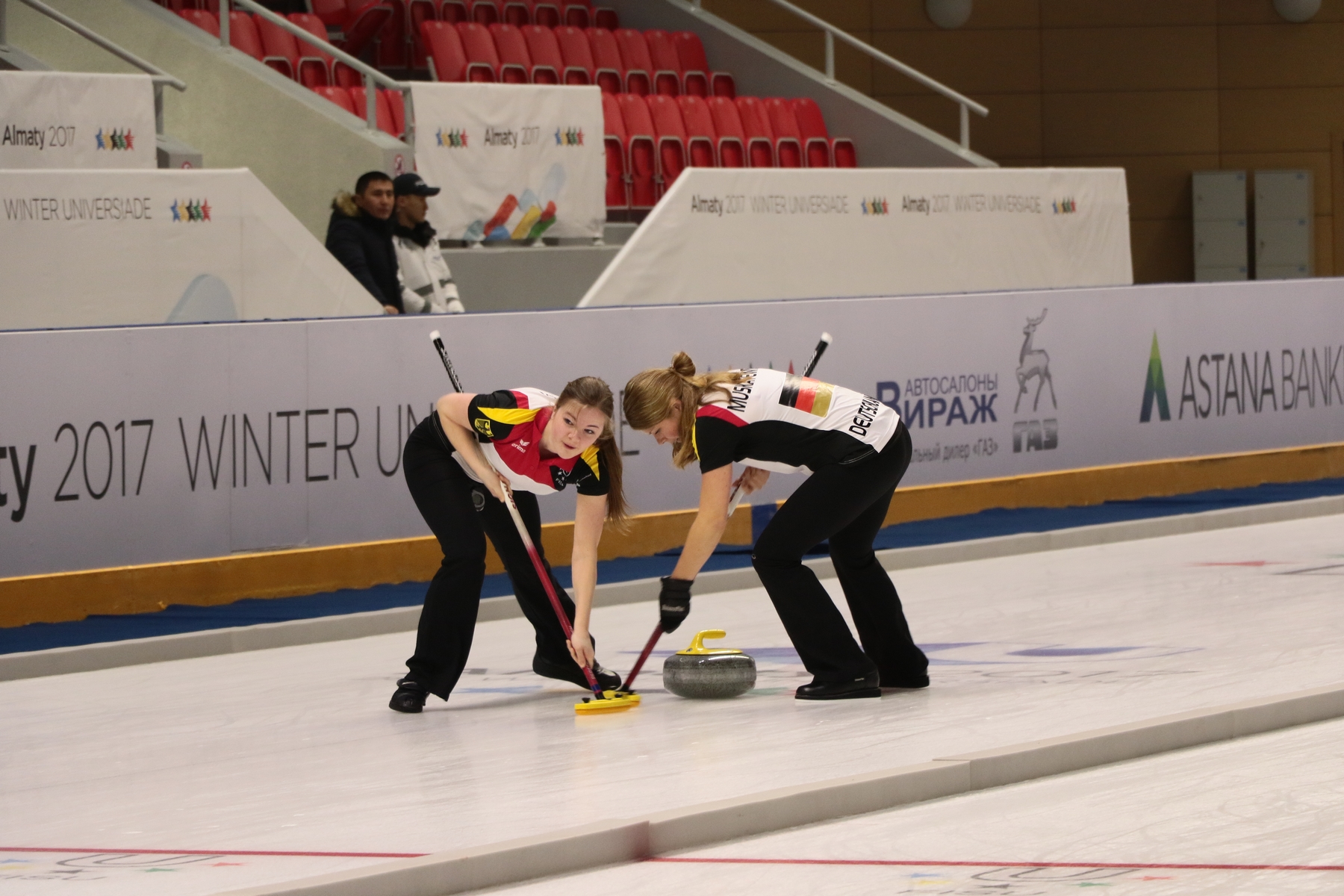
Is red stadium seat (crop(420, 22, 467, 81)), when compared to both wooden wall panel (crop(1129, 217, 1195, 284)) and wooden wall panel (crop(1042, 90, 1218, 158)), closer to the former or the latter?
wooden wall panel (crop(1042, 90, 1218, 158))

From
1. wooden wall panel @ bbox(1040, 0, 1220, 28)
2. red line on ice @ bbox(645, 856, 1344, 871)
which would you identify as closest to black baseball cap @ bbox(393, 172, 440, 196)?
red line on ice @ bbox(645, 856, 1344, 871)

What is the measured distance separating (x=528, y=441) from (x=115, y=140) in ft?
22.3

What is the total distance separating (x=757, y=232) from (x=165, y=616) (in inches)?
237

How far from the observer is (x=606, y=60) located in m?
18.5

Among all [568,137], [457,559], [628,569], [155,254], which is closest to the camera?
[457,559]

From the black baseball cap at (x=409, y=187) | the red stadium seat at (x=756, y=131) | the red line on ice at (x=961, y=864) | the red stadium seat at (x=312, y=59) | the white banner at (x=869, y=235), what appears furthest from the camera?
the red stadium seat at (x=756, y=131)

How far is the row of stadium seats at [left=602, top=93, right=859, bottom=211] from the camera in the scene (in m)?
16.9

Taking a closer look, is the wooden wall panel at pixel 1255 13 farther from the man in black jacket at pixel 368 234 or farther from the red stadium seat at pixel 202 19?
the man in black jacket at pixel 368 234

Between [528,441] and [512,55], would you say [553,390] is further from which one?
[512,55]

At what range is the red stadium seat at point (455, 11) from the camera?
59.2 feet

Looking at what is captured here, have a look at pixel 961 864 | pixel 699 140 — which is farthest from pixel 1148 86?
pixel 961 864

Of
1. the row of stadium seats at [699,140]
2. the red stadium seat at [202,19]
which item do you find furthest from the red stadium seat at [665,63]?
the red stadium seat at [202,19]

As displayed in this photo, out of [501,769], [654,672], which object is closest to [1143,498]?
[654,672]

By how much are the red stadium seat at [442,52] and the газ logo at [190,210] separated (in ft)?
19.8
